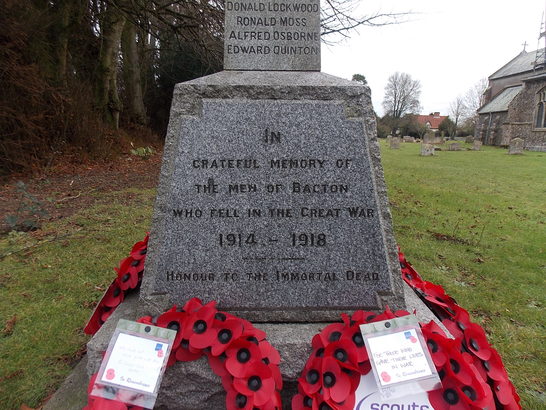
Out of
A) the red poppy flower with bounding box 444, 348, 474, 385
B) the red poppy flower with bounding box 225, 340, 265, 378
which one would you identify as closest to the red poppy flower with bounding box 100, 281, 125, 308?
the red poppy flower with bounding box 225, 340, 265, 378

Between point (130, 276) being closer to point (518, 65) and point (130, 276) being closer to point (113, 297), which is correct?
point (113, 297)

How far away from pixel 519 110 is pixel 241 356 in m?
38.5

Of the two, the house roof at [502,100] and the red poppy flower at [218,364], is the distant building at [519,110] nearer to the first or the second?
the house roof at [502,100]

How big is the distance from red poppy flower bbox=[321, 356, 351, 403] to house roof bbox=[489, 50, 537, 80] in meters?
48.1

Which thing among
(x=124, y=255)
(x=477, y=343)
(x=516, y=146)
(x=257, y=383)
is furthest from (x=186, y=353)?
(x=516, y=146)

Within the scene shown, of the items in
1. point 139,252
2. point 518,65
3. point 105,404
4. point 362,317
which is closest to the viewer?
point 105,404

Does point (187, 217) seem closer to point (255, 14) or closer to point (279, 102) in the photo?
point (279, 102)

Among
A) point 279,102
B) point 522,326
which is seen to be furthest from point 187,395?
point 522,326

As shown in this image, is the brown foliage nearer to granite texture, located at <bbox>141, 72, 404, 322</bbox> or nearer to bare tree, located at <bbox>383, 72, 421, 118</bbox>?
granite texture, located at <bbox>141, 72, 404, 322</bbox>

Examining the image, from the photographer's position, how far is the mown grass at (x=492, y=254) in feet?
8.94

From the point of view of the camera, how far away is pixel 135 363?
1.59m

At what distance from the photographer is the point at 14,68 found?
700 cm

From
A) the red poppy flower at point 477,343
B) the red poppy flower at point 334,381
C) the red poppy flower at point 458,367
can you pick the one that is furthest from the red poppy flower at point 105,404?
the red poppy flower at point 477,343

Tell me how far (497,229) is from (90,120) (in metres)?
9.38
